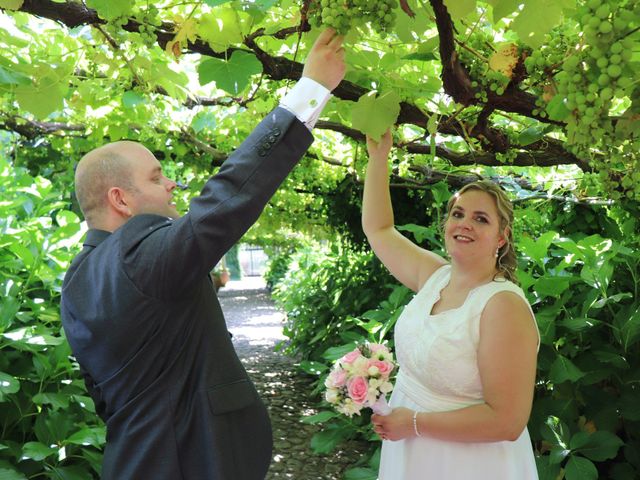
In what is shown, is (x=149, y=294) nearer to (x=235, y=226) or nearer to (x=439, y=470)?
(x=235, y=226)

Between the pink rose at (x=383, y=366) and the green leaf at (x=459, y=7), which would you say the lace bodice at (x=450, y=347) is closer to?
the pink rose at (x=383, y=366)

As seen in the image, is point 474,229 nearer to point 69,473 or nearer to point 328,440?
point 69,473

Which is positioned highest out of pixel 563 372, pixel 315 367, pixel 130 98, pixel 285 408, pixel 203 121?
pixel 203 121

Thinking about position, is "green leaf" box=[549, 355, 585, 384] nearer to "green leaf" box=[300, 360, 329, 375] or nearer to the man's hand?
"green leaf" box=[300, 360, 329, 375]

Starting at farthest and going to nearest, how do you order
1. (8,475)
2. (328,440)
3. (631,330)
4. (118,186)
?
(328,440) → (631,330) → (8,475) → (118,186)

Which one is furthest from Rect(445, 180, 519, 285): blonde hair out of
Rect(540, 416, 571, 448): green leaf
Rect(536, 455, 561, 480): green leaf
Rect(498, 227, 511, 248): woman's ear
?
Rect(536, 455, 561, 480): green leaf

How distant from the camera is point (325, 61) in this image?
114 centimetres

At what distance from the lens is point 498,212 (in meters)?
1.79

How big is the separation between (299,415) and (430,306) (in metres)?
3.73

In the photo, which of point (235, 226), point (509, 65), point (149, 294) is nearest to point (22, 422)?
point (149, 294)

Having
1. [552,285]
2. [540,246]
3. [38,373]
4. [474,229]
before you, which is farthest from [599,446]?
[38,373]

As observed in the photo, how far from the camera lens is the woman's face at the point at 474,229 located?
1.75 metres

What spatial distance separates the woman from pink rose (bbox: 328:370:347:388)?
160 millimetres

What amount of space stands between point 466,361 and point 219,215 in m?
0.88
